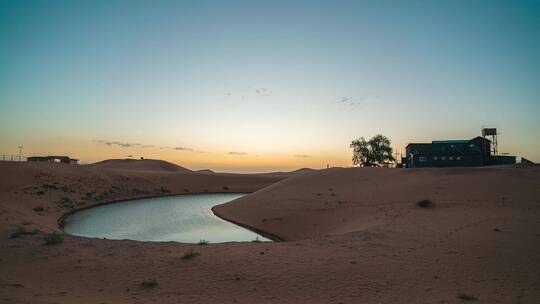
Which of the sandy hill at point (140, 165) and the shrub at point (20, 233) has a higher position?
the sandy hill at point (140, 165)

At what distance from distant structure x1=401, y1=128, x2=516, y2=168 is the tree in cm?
1934

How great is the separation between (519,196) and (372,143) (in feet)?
158

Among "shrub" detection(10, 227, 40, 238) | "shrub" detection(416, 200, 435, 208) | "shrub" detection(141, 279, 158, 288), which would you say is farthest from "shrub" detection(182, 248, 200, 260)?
"shrub" detection(416, 200, 435, 208)

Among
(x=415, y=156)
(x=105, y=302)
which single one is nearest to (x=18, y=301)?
(x=105, y=302)

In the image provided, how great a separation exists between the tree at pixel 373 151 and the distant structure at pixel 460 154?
1934 centimetres

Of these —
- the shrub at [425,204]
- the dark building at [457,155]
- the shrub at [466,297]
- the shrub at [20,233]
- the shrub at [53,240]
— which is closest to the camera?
the shrub at [466,297]

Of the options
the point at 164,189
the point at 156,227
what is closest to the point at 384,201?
the point at 156,227

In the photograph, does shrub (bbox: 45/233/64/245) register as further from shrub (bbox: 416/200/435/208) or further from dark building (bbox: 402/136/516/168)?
dark building (bbox: 402/136/516/168)

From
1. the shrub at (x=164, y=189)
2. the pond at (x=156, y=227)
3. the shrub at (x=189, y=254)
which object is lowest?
the pond at (x=156, y=227)

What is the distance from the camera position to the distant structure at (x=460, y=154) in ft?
142

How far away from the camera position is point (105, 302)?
7719 mm

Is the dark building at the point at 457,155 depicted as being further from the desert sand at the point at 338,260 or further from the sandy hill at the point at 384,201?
the desert sand at the point at 338,260

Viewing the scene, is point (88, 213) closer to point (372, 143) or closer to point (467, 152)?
point (467, 152)

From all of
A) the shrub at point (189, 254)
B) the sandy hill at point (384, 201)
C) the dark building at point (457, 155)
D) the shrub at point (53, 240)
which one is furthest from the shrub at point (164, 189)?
the shrub at point (189, 254)
